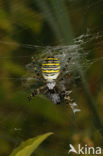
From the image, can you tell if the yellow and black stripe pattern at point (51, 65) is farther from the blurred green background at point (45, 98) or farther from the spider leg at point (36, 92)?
the spider leg at point (36, 92)

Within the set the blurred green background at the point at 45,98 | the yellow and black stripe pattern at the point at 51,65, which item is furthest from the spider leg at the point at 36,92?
the yellow and black stripe pattern at the point at 51,65

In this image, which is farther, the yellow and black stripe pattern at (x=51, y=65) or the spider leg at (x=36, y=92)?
the spider leg at (x=36, y=92)

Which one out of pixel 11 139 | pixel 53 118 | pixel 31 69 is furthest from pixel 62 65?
pixel 11 139

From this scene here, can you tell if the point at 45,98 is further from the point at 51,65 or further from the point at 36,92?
the point at 51,65

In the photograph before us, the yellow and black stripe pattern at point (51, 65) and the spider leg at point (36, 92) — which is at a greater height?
the yellow and black stripe pattern at point (51, 65)

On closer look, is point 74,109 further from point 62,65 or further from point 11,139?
point 11,139

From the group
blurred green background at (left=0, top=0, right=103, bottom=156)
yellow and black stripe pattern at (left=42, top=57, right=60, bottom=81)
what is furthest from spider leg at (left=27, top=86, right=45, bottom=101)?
yellow and black stripe pattern at (left=42, top=57, right=60, bottom=81)

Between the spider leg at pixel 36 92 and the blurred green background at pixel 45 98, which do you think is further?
the spider leg at pixel 36 92

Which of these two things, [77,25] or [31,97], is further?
[31,97]
